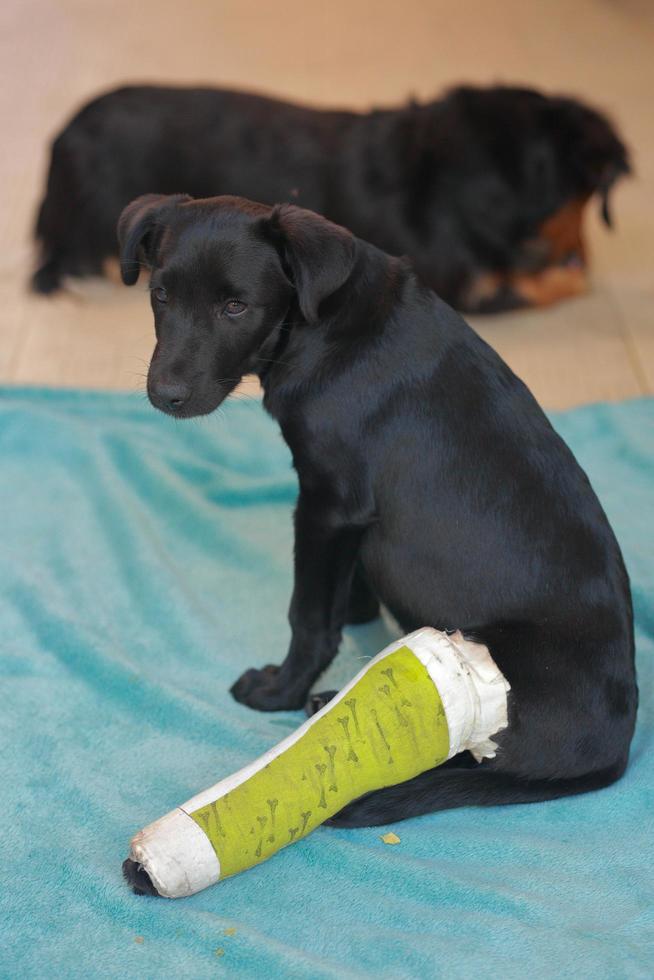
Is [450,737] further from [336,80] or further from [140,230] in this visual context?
[336,80]

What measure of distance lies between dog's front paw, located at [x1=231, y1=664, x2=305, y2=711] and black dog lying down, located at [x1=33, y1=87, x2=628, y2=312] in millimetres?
1980

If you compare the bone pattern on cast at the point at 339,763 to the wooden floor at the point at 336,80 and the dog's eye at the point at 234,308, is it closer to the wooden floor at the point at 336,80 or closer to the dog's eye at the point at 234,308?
the dog's eye at the point at 234,308

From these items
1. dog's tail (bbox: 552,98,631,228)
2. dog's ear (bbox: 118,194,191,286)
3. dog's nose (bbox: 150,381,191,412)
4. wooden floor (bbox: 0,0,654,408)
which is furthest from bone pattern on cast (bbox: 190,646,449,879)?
dog's tail (bbox: 552,98,631,228)

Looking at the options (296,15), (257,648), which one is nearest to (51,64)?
(296,15)

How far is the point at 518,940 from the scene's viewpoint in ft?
5.11

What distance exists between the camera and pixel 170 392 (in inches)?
68.1

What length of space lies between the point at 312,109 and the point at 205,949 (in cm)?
312

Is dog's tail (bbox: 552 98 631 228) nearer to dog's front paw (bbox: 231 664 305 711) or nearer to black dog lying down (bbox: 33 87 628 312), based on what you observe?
black dog lying down (bbox: 33 87 628 312)

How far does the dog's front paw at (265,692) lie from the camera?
2047 mm

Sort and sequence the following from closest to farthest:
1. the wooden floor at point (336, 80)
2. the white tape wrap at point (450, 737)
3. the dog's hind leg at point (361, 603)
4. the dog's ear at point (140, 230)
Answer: the white tape wrap at point (450, 737), the dog's ear at point (140, 230), the dog's hind leg at point (361, 603), the wooden floor at point (336, 80)

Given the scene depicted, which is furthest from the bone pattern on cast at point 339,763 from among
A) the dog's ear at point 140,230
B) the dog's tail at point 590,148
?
the dog's tail at point 590,148

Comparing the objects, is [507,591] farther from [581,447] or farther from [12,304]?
[12,304]

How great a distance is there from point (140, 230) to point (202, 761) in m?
0.88

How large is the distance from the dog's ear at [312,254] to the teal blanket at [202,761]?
775 millimetres
